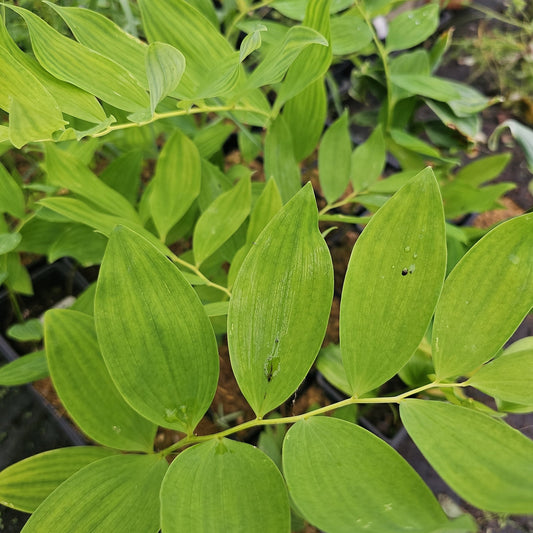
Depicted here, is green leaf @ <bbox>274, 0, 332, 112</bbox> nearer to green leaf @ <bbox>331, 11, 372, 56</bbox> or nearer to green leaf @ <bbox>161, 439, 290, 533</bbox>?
green leaf @ <bbox>331, 11, 372, 56</bbox>

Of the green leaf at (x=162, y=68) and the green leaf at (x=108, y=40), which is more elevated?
the green leaf at (x=108, y=40)

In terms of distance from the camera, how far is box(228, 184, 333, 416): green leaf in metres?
0.29

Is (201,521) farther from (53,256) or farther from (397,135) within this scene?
(397,135)

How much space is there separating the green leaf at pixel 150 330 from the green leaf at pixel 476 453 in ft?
0.44

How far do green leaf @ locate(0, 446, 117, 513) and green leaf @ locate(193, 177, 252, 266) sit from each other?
0.61ft

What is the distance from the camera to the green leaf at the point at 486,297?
290mm

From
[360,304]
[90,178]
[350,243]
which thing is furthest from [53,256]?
[350,243]

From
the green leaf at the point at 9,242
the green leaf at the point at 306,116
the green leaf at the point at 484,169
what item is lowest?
the green leaf at the point at 484,169

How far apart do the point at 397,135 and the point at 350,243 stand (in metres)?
0.24

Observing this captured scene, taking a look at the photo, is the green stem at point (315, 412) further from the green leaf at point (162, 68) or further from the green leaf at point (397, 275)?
the green leaf at point (162, 68)

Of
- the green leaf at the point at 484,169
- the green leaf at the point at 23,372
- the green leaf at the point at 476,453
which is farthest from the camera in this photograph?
the green leaf at the point at 484,169

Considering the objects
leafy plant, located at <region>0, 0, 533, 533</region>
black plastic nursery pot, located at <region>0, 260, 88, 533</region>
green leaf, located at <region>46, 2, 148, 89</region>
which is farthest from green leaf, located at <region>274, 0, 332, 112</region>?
black plastic nursery pot, located at <region>0, 260, 88, 533</region>

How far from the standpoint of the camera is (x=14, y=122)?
0.28m

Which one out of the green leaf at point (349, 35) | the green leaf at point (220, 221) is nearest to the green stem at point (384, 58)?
the green leaf at point (349, 35)
